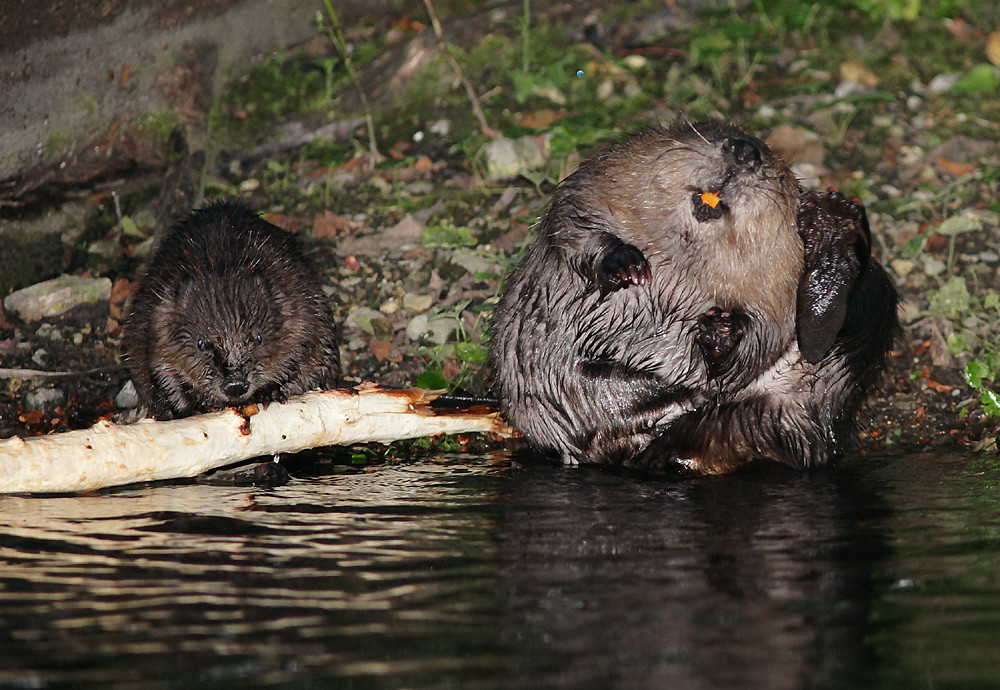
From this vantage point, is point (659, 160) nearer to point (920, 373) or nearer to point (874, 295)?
point (874, 295)

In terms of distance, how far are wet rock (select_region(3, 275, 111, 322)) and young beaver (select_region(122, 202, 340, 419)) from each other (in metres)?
0.83

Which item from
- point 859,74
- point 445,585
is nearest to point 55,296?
point 445,585

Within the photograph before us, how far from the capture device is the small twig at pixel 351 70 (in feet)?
26.0

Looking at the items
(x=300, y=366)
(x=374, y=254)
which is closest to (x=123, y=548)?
(x=300, y=366)

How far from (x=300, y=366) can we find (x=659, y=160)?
2093 mm

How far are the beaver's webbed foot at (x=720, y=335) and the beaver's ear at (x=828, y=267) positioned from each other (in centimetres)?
26

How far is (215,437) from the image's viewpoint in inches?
198

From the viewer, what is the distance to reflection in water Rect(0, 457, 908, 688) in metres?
2.81

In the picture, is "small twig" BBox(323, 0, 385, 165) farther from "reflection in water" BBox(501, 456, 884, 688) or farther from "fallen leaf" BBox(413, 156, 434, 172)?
"reflection in water" BBox(501, 456, 884, 688)

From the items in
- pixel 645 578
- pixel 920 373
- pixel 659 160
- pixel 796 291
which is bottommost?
pixel 920 373

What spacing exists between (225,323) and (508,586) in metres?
2.82

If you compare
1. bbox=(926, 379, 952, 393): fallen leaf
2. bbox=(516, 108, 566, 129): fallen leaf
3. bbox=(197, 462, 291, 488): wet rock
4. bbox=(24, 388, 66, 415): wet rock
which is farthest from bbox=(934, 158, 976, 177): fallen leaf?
bbox=(24, 388, 66, 415): wet rock

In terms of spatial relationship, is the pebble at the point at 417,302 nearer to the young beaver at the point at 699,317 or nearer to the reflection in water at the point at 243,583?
the young beaver at the point at 699,317

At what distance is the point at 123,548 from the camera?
3840 mm
